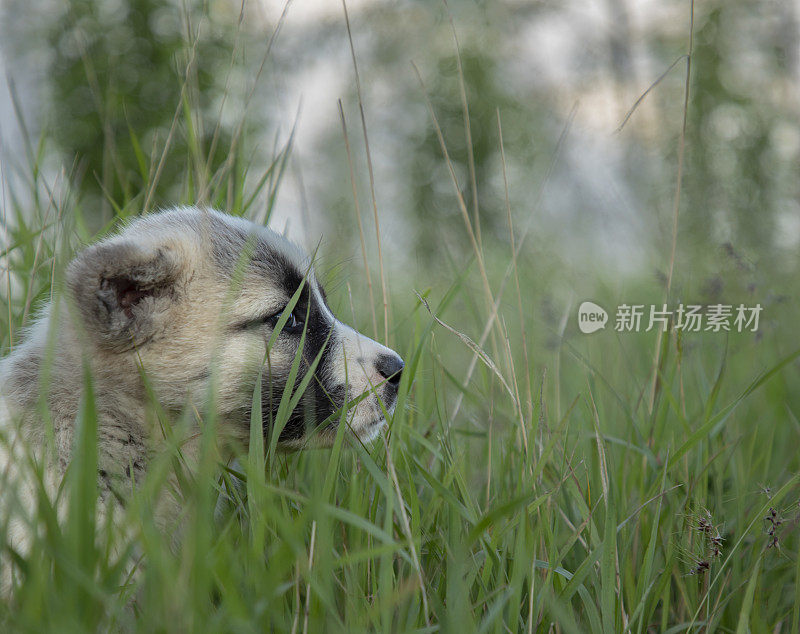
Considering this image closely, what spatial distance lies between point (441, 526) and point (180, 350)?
0.97 m

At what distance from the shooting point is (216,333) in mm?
2055

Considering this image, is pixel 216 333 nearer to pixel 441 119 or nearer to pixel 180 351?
pixel 180 351

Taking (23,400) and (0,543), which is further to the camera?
(23,400)

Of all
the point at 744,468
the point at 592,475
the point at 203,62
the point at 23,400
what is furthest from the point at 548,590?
the point at 203,62

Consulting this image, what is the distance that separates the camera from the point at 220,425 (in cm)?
217

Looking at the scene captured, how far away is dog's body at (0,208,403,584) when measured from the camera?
195 cm

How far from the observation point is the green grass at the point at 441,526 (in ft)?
4.08

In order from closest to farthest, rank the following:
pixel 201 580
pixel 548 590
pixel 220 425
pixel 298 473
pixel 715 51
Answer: pixel 201 580 < pixel 548 590 < pixel 220 425 < pixel 298 473 < pixel 715 51

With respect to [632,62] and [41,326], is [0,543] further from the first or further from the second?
[632,62]

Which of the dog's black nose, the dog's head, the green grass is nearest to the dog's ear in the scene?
the dog's head

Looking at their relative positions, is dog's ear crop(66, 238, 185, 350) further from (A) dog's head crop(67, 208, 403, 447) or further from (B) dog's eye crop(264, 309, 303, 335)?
(B) dog's eye crop(264, 309, 303, 335)

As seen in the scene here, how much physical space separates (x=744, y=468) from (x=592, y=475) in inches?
28.5

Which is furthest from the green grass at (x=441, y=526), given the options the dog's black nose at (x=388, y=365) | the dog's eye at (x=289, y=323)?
the dog's eye at (x=289, y=323)

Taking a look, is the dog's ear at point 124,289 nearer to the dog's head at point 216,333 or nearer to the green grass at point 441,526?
the dog's head at point 216,333
